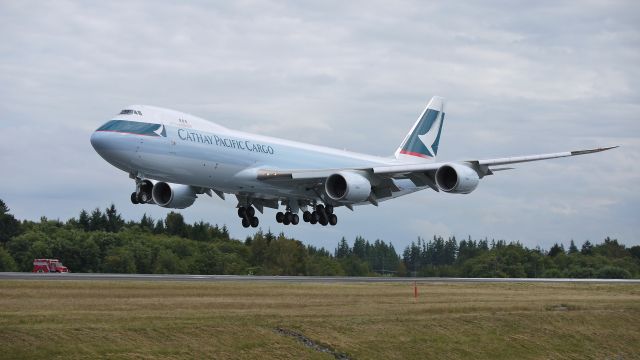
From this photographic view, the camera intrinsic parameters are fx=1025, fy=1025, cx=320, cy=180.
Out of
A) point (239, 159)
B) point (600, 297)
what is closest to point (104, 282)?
point (239, 159)

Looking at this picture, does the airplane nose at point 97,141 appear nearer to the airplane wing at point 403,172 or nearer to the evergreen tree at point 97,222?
the airplane wing at point 403,172

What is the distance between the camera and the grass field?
111ft

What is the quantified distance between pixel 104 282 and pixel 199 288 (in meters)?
4.76

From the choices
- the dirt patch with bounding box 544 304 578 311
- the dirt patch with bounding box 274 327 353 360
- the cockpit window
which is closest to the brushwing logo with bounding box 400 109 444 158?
the dirt patch with bounding box 544 304 578 311

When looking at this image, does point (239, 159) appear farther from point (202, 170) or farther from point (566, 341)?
point (566, 341)

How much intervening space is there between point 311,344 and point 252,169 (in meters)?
21.7

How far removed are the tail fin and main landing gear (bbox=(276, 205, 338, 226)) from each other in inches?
487

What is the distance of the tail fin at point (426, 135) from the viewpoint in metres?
77.2

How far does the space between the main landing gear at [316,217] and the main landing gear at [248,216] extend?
1.51 m

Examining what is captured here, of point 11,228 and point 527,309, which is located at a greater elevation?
point 11,228

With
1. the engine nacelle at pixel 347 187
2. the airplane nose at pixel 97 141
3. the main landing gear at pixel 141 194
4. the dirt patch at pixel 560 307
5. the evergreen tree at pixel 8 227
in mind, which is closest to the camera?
the dirt patch at pixel 560 307

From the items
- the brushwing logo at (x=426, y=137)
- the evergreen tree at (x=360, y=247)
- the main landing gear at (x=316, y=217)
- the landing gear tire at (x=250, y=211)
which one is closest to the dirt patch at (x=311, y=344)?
the main landing gear at (x=316, y=217)

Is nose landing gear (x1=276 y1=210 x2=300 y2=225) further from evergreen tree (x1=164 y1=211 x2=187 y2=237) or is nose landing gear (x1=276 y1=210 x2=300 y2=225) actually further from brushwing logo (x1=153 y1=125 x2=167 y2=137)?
evergreen tree (x1=164 y1=211 x2=187 y2=237)

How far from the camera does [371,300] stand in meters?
48.5
